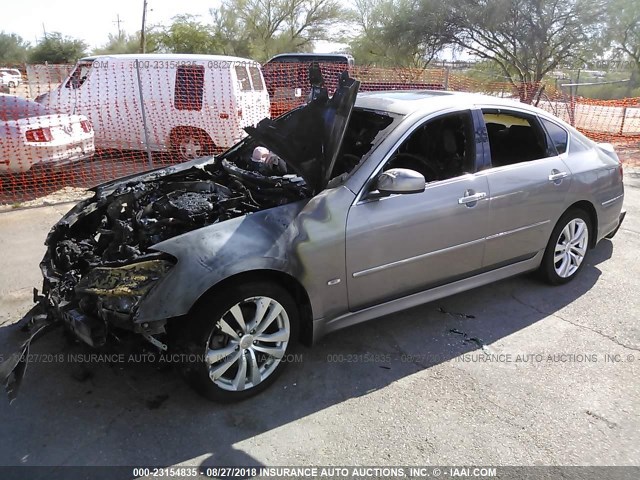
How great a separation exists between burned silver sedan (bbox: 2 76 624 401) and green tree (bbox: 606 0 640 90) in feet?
54.7

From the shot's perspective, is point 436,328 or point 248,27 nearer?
point 436,328

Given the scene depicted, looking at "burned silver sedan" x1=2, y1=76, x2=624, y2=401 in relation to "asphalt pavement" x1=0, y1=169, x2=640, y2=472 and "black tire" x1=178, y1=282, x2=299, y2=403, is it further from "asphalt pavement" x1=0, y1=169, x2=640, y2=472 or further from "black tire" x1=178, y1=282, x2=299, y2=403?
"asphalt pavement" x1=0, y1=169, x2=640, y2=472

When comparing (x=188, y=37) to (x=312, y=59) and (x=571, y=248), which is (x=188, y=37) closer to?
(x=312, y=59)

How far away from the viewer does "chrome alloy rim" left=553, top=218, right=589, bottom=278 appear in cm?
426

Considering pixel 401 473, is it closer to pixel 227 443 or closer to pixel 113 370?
pixel 227 443

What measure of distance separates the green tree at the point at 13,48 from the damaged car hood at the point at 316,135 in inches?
2216

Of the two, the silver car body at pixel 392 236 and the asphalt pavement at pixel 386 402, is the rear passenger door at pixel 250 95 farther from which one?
the asphalt pavement at pixel 386 402

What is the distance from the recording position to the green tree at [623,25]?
17.2 meters

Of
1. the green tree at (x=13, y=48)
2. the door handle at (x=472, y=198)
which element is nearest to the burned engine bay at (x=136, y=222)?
the door handle at (x=472, y=198)

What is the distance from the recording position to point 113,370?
2998mm

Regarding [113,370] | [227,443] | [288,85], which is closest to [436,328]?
[227,443]

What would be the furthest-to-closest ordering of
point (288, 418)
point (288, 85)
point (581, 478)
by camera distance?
1. point (288, 85)
2. point (288, 418)
3. point (581, 478)

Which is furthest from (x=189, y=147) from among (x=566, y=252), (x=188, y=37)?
(x=188, y=37)

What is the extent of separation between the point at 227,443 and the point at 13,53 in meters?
59.9
